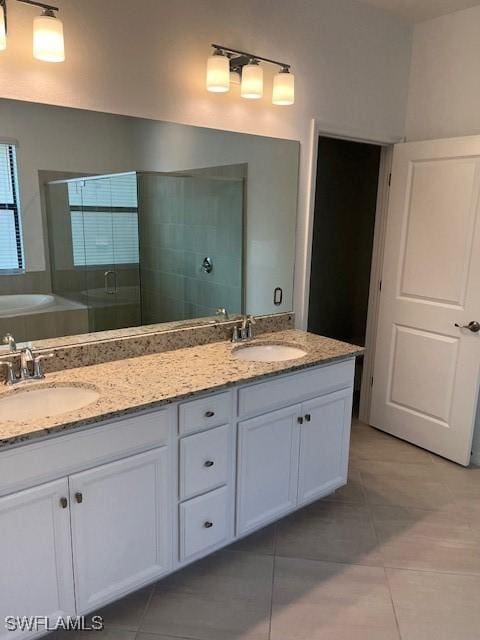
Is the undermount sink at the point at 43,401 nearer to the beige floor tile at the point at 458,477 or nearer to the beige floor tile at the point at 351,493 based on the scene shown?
the beige floor tile at the point at 351,493

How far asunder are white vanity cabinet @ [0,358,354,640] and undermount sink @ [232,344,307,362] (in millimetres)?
261

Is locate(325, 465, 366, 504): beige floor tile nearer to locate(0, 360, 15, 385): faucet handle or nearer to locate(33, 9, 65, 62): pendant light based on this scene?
locate(0, 360, 15, 385): faucet handle

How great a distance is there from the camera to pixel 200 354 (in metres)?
2.35

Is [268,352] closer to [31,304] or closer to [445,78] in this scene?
[31,304]

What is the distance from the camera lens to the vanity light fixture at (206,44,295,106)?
2.20 m

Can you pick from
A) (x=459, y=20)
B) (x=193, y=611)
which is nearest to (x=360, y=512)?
(x=193, y=611)

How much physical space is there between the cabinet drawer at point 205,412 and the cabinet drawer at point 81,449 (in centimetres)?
5

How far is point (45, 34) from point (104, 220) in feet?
2.38

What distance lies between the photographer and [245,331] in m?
2.63

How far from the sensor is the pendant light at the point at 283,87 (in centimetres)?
242

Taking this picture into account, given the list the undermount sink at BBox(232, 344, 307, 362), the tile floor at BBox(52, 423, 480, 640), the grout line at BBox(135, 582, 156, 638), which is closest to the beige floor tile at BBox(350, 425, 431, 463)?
the tile floor at BBox(52, 423, 480, 640)

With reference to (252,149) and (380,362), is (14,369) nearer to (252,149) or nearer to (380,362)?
(252,149)

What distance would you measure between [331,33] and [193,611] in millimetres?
2914

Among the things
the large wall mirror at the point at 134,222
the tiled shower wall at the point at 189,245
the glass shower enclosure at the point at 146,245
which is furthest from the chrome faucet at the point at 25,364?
the tiled shower wall at the point at 189,245
